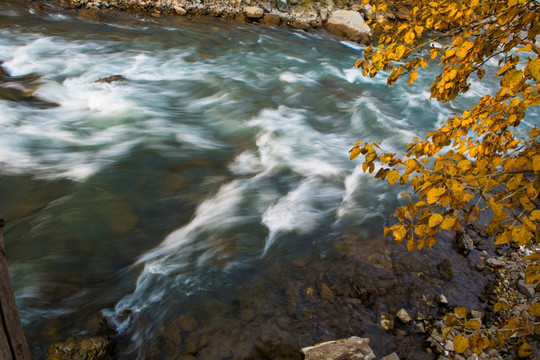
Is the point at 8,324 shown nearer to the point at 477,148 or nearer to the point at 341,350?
the point at 341,350

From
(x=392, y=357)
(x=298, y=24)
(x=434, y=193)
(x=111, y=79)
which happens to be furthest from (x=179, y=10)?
(x=434, y=193)

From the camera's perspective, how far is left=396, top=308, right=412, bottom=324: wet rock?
361 cm

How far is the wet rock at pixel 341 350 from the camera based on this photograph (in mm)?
3072

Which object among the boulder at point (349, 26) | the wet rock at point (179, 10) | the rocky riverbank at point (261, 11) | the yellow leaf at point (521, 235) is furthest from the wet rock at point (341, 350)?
the boulder at point (349, 26)

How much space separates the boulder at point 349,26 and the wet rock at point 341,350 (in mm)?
14312

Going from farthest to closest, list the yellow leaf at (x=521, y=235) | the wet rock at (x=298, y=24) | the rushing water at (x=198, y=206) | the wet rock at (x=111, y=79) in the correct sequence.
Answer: the wet rock at (x=298, y=24) < the wet rock at (x=111, y=79) < the rushing water at (x=198, y=206) < the yellow leaf at (x=521, y=235)

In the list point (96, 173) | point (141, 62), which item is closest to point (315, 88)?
point (141, 62)

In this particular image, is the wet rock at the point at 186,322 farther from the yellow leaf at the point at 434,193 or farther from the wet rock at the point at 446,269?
the wet rock at the point at 446,269

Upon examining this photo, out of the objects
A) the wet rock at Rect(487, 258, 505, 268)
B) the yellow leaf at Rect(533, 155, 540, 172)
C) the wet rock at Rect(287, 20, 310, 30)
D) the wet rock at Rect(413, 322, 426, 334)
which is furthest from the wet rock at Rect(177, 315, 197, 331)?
the wet rock at Rect(287, 20, 310, 30)

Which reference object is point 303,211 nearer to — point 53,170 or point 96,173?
point 96,173

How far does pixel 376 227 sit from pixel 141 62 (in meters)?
8.26

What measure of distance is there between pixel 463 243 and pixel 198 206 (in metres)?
3.58

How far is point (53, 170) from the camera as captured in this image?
573cm

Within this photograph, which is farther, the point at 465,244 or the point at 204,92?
the point at 204,92
